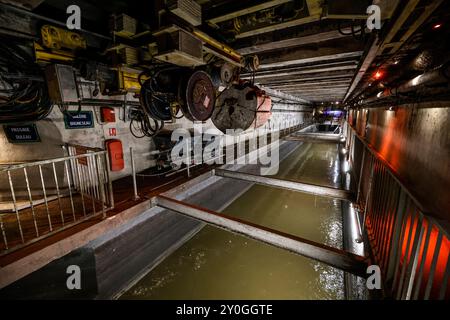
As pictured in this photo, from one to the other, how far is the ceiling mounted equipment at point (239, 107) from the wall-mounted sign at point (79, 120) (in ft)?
7.87

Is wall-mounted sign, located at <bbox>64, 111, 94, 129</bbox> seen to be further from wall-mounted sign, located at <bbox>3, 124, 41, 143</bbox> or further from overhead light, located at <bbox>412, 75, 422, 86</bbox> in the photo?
overhead light, located at <bbox>412, 75, 422, 86</bbox>

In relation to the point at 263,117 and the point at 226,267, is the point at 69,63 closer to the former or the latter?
the point at 263,117

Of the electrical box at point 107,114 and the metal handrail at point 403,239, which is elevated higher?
the electrical box at point 107,114

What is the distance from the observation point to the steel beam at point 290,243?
1.64 meters

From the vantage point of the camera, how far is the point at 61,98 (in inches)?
110

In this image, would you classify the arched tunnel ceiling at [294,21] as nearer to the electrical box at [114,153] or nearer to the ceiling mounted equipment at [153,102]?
the ceiling mounted equipment at [153,102]

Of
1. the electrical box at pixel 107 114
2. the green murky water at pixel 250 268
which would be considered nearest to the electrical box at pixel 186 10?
the electrical box at pixel 107 114

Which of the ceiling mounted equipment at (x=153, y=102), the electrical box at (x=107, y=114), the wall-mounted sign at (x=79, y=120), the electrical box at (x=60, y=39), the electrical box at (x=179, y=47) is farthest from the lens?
the electrical box at (x=107, y=114)

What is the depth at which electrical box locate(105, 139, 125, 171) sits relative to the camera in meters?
3.93

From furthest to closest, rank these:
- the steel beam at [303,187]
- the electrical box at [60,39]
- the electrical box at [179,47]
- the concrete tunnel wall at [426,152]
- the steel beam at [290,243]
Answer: the steel beam at [303,187]
the electrical box at [60,39]
the electrical box at [179,47]
the concrete tunnel wall at [426,152]
the steel beam at [290,243]

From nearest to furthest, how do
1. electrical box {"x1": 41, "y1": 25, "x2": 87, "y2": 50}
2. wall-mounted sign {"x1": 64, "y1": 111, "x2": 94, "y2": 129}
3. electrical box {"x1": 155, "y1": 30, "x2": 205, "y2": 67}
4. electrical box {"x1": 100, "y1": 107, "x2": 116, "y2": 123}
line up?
electrical box {"x1": 155, "y1": 30, "x2": 205, "y2": 67} → electrical box {"x1": 41, "y1": 25, "x2": 87, "y2": 50} → wall-mounted sign {"x1": 64, "y1": 111, "x2": 94, "y2": 129} → electrical box {"x1": 100, "y1": 107, "x2": 116, "y2": 123}

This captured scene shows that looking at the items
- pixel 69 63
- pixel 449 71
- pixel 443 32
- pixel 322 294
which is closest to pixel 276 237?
pixel 322 294

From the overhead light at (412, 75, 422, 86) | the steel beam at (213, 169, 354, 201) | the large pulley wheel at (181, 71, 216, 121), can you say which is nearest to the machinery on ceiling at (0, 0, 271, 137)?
the large pulley wheel at (181, 71, 216, 121)

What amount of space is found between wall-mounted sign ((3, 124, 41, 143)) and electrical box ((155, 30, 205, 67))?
2.66 m
